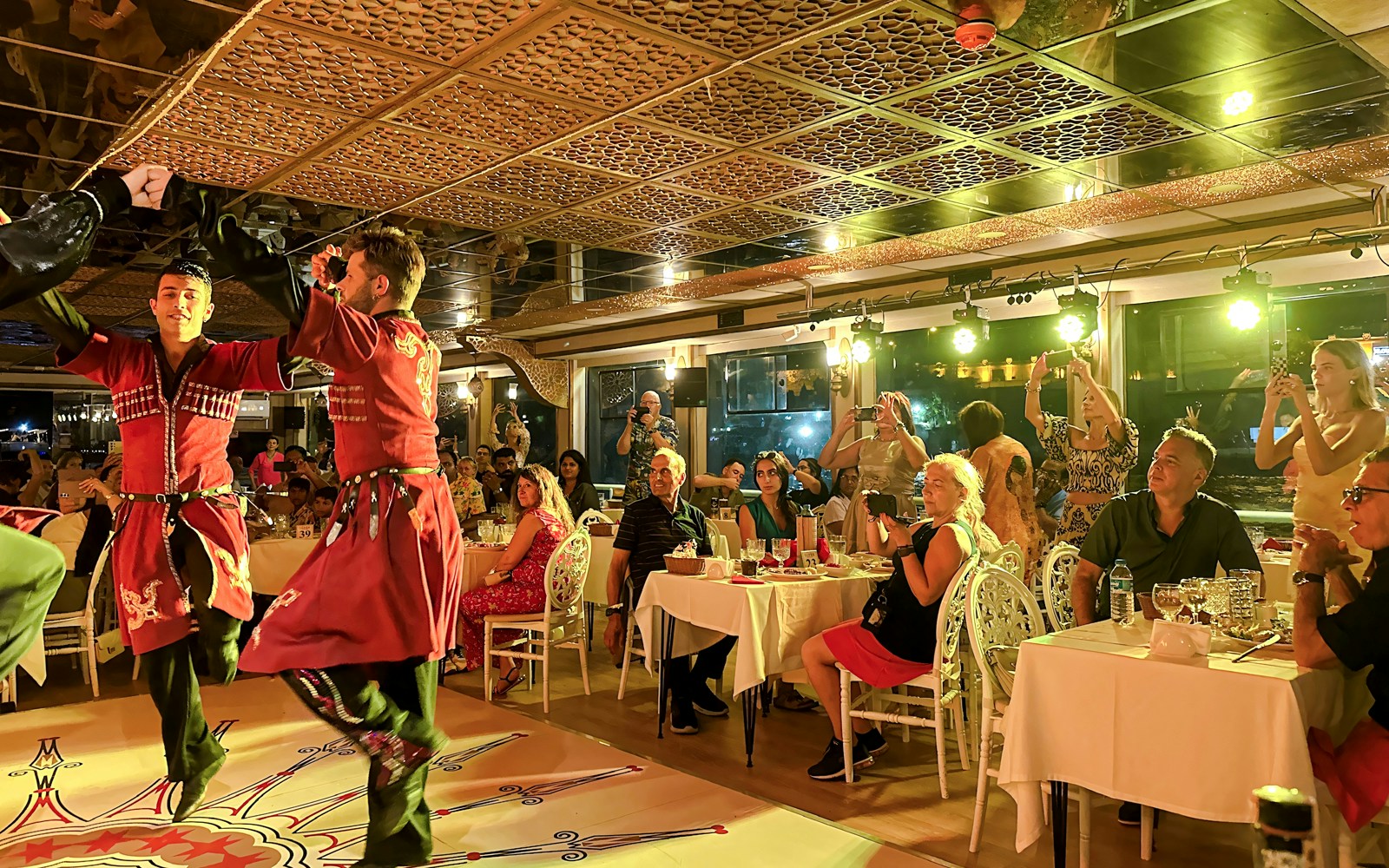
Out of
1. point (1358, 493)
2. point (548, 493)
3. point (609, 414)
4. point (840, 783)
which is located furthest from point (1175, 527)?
point (609, 414)

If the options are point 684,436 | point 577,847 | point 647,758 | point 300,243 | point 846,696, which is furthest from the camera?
point 684,436

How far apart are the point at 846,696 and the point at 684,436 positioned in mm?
7666

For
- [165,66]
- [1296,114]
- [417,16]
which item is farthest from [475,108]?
[1296,114]

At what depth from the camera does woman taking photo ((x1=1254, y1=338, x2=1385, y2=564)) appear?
13.3 ft

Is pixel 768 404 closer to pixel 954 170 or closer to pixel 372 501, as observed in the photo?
pixel 954 170

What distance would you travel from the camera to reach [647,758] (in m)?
4.36

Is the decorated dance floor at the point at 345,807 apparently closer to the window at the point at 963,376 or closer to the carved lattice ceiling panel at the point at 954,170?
the carved lattice ceiling panel at the point at 954,170

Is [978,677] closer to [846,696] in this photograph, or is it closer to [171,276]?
[846,696]

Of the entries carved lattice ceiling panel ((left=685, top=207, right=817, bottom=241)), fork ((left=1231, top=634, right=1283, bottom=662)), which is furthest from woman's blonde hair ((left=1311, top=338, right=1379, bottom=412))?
carved lattice ceiling panel ((left=685, top=207, right=817, bottom=241))

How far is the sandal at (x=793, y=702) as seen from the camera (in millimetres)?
5320

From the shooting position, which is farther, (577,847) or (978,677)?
(978,677)

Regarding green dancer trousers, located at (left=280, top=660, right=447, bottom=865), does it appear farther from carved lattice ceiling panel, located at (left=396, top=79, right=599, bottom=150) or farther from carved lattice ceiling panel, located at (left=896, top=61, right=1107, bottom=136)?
carved lattice ceiling panel, located at (left=896, top=61, right=1107, bottom=136)

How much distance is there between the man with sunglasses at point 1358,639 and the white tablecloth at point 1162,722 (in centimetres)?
9

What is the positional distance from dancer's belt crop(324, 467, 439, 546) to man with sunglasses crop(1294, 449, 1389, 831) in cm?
239
